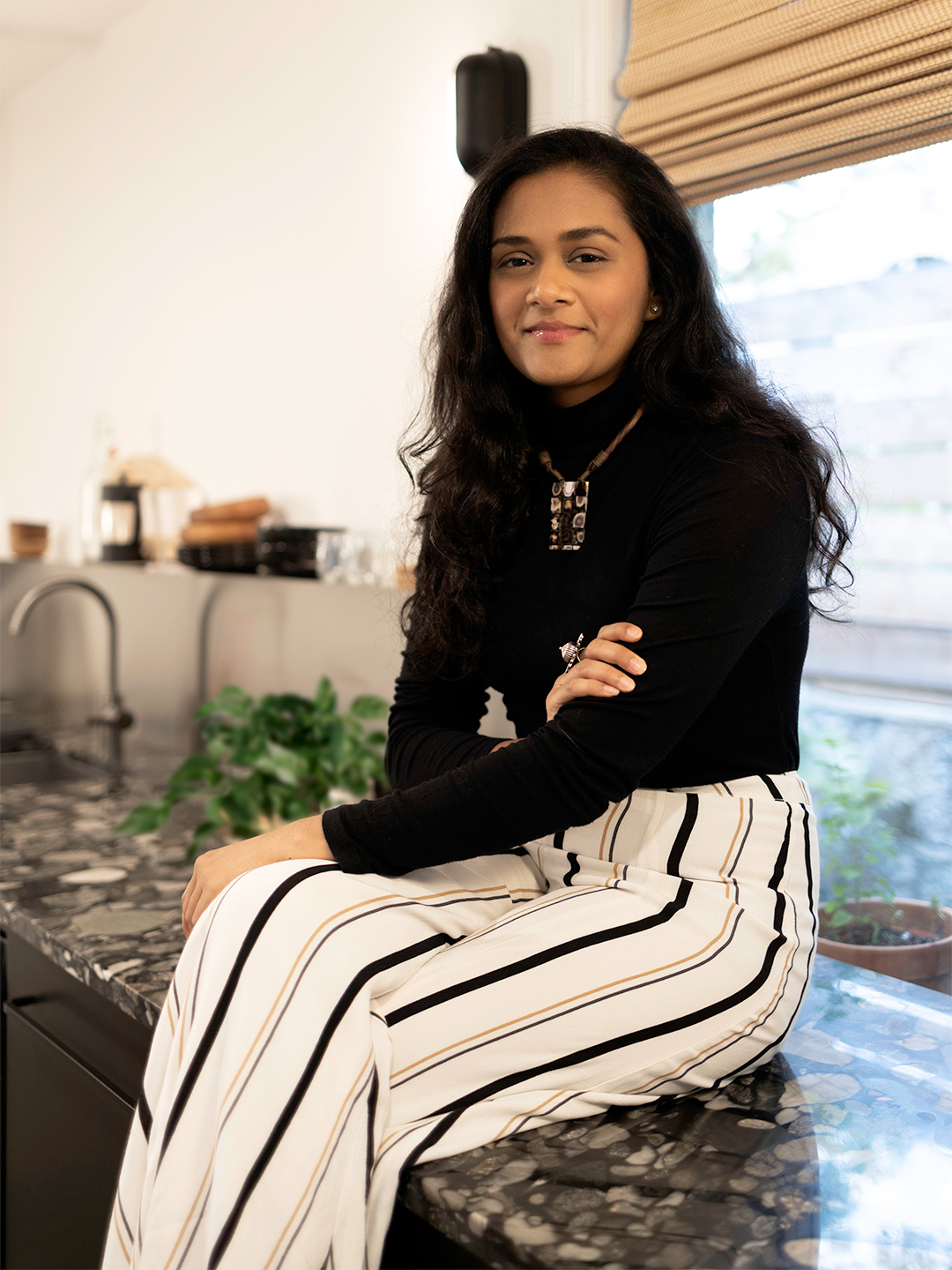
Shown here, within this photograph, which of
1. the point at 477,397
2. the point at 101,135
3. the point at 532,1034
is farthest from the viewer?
the point at 101,135

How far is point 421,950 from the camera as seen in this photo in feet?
3.36

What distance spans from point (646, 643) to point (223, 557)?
1489 mm

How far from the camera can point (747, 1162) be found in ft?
3.07

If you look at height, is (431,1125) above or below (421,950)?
below

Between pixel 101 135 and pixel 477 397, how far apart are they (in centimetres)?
220

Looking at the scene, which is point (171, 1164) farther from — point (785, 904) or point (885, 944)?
point (885, 944)

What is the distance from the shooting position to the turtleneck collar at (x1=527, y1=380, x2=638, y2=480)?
4.19ft

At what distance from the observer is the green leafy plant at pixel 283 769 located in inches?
73.0

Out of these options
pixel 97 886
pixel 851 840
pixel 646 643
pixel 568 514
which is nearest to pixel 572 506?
pixel 568 514

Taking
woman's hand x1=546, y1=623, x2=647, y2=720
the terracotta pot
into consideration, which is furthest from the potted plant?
woman's hand x1=546, y1=623, x2=647, y2=720

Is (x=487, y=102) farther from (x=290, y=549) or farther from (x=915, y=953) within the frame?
(x=915, y=953)

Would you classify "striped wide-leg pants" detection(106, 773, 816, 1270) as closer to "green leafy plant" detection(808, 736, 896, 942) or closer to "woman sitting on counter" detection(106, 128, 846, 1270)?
"woman sitting on counter" detection(106, 128, 846, 1270)

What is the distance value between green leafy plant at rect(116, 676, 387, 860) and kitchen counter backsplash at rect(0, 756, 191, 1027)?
76 mm

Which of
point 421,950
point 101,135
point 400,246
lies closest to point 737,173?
point 400,246
